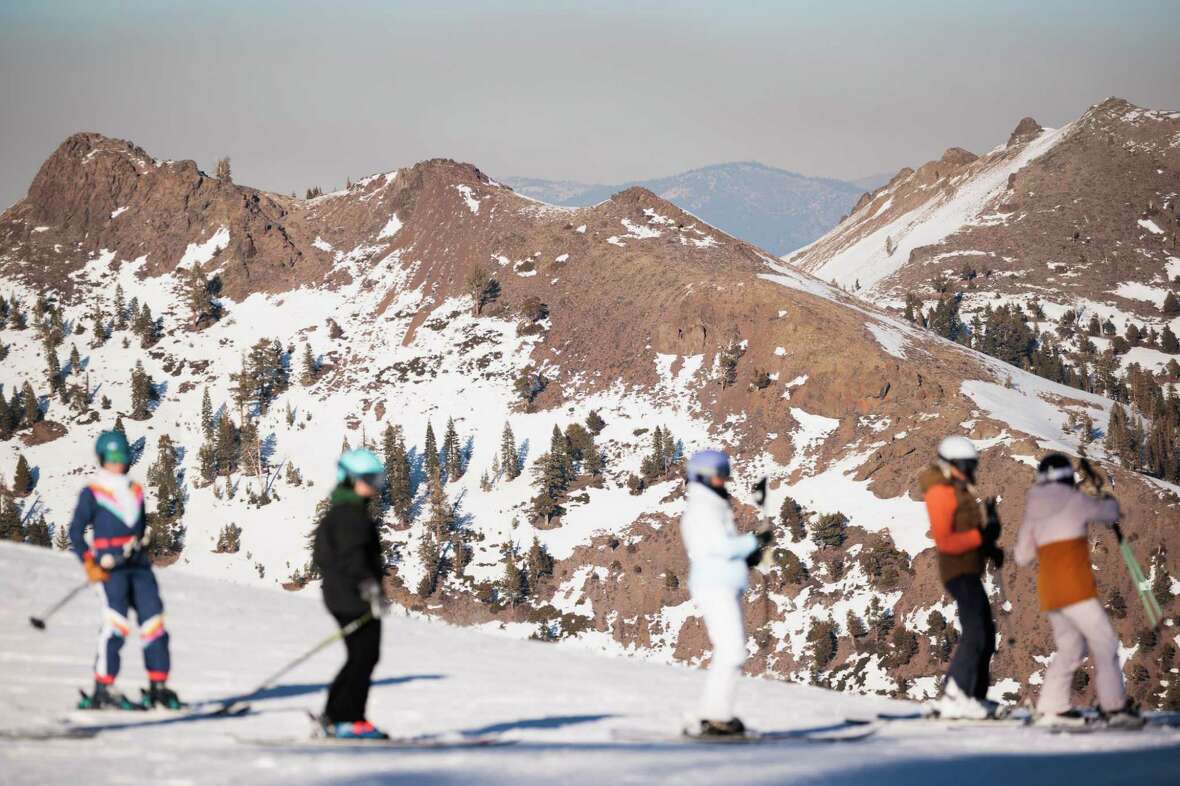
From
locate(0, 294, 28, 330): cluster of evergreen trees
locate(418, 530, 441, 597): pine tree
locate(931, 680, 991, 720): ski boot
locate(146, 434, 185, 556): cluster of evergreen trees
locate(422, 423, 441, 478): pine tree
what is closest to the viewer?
locate(931, 680, 991, 720): ski boot

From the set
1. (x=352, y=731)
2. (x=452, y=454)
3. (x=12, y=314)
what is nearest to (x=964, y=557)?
(x=352, y=731)

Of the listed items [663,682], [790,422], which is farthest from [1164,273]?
[663,682]

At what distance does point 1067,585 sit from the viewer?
456 inches

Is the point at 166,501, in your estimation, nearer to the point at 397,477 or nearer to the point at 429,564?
the point at 397,477

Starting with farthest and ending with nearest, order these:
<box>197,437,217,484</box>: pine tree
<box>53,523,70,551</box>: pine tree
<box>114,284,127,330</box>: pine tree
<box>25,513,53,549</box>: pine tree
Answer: <box>114,284,127,330</box>: pine tree
<box>197,437,217,484</box>: pine tree
<box>53,523,70,551</box>: pine tree
<box>25,513,53,549</box>: pine tree

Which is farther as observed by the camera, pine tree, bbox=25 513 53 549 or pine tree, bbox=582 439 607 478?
pine tree, bbox=582 439 607 478

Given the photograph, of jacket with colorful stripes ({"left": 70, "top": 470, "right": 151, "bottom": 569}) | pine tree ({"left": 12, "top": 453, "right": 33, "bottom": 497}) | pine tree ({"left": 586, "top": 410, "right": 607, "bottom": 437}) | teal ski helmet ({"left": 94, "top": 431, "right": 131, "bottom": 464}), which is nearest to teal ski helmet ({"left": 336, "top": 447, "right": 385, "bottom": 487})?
jacket with colorful stripes ({"left": 70, "top": 470, "right": 151, "bottom": 569})

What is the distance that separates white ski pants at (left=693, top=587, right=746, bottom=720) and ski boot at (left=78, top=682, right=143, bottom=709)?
5.45 meters

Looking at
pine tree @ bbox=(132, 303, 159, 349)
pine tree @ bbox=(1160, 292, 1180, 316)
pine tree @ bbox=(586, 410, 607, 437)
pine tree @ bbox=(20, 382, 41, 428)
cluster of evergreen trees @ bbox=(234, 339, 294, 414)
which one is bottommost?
pine tree @ bbox=(586, 410, 607, 437)

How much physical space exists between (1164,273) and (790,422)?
84830 millimetres

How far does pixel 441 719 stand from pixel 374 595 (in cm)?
275

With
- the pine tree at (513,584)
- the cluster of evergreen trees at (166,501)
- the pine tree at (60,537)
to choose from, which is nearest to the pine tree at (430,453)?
the pine tree at (513,584)

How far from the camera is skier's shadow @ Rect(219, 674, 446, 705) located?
41.3ft

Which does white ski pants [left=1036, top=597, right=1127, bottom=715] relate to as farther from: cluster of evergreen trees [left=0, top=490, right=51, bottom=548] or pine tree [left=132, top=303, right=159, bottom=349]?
pine tree [left=132, top=303, right=159, bottom=349]
